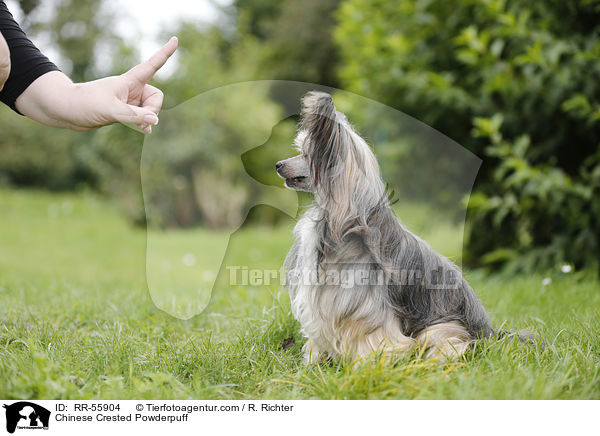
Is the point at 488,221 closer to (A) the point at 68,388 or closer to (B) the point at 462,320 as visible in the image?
(B) the point at 462,320

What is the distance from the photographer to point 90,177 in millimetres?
13297

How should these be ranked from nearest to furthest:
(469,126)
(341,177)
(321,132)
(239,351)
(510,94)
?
(321,132) → (341,177) → (239,351) → (510,94) → (469,126)

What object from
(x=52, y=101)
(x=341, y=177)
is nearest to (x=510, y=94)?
(x=341, y=177)

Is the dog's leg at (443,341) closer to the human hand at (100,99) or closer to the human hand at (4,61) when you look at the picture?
the human hand at (100,99)

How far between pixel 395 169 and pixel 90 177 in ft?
33.7

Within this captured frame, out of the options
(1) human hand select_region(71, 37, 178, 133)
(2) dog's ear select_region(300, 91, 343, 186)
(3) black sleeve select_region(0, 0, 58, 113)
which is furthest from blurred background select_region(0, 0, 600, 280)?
(3) black sleeve select_region(0, 0, 58, 113)

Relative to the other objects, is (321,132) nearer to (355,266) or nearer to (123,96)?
(355,266)

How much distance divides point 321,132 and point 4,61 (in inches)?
66.2

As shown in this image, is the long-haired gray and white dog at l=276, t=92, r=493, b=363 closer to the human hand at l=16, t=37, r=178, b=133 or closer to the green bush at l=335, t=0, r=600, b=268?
the human hand at l=16, t=37, r=178, b=133

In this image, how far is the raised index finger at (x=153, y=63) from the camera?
8.98 ft

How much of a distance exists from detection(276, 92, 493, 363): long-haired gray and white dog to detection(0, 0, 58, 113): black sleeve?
1.51 meters

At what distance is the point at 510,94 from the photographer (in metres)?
5.55

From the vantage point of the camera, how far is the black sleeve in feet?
9.64
